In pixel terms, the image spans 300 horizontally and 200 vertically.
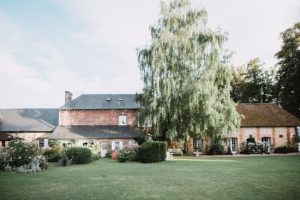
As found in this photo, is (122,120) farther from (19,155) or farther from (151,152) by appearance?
(19,155)

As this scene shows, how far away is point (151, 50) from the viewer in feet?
87.6

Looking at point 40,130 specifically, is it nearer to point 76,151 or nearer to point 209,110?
point 76,151

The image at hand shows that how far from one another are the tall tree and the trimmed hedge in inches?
881

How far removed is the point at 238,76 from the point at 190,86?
2276 cm

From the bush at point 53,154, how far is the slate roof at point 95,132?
4.40 m

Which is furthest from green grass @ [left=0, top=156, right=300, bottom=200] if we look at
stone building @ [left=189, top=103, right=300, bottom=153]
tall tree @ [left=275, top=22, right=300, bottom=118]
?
tall tree @ [left=275, top=22, right=300, bottom=118]

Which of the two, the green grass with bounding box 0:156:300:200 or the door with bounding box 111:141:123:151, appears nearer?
the green grass with bounding box 0:156:300:200

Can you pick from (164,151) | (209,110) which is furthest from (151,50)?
(164,151)

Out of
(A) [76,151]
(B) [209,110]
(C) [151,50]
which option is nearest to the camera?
(A) [76,151]

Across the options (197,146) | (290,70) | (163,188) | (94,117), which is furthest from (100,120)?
(163,188)

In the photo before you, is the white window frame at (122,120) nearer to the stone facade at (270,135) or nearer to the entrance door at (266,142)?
the stone facade at (270,135)

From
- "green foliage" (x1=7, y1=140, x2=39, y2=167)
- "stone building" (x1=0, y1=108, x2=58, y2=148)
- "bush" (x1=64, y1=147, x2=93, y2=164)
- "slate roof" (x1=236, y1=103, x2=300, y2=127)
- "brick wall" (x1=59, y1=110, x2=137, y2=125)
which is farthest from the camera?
"brick wall" (x1=59, y1=110, x2=137, y2=125)

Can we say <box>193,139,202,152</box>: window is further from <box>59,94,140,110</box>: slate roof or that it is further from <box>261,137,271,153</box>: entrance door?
<box>59,94,140,110</box>: slate roof

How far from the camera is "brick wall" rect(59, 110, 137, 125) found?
35062 mm
